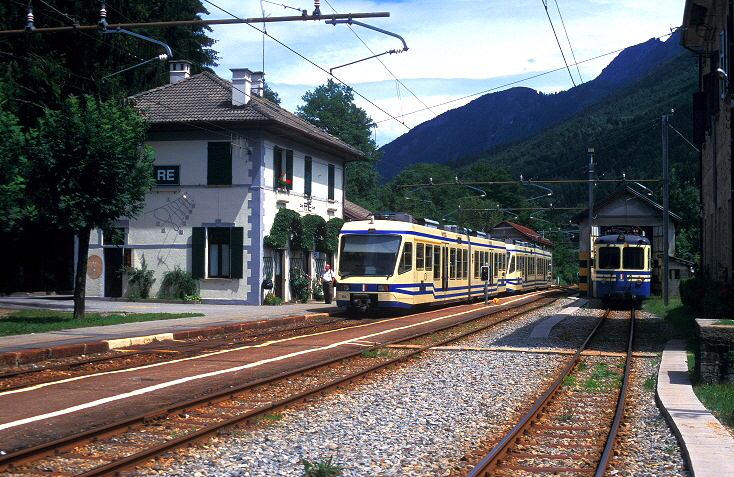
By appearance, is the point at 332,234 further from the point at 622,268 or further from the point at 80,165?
the point at 80,165

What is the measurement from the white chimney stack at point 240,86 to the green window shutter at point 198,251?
513 cm

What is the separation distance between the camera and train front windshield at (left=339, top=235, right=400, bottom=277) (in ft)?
79.6

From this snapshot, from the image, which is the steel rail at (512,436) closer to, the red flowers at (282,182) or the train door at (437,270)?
the train door at (437,270)

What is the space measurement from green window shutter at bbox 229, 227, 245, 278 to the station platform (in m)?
1.40

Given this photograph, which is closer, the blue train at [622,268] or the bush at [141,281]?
the bush at [141,281]

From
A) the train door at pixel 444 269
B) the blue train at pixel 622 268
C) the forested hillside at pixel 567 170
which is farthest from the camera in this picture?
the forested hillside at pixel 567 170

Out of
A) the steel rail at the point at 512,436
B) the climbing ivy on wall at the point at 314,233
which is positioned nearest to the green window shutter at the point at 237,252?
the climbing ivy on wall at the point at 314,233

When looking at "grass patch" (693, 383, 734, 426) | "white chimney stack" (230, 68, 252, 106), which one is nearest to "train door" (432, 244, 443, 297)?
"white chimney stack" (230, 68, 252, 106)

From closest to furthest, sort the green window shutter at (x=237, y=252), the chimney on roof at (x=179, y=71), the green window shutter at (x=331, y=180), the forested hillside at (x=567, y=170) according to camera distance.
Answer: the green window shutter at (x=237, y=252), the chimney on roof at (x=179, y=71), the green window shutter at (x=331, y=180), the forested hillside at (x=567, y=170)

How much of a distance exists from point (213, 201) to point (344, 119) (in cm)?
4034

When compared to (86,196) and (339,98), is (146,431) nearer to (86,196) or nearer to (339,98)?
(86,196)

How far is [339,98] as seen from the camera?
231ft

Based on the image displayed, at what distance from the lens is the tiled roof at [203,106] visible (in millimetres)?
29984

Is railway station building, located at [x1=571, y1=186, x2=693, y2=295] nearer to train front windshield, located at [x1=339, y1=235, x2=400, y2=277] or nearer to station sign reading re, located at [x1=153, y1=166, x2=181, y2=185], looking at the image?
station sign reading re, located at [x1=153, y1=166, x2=181, y2=185]
